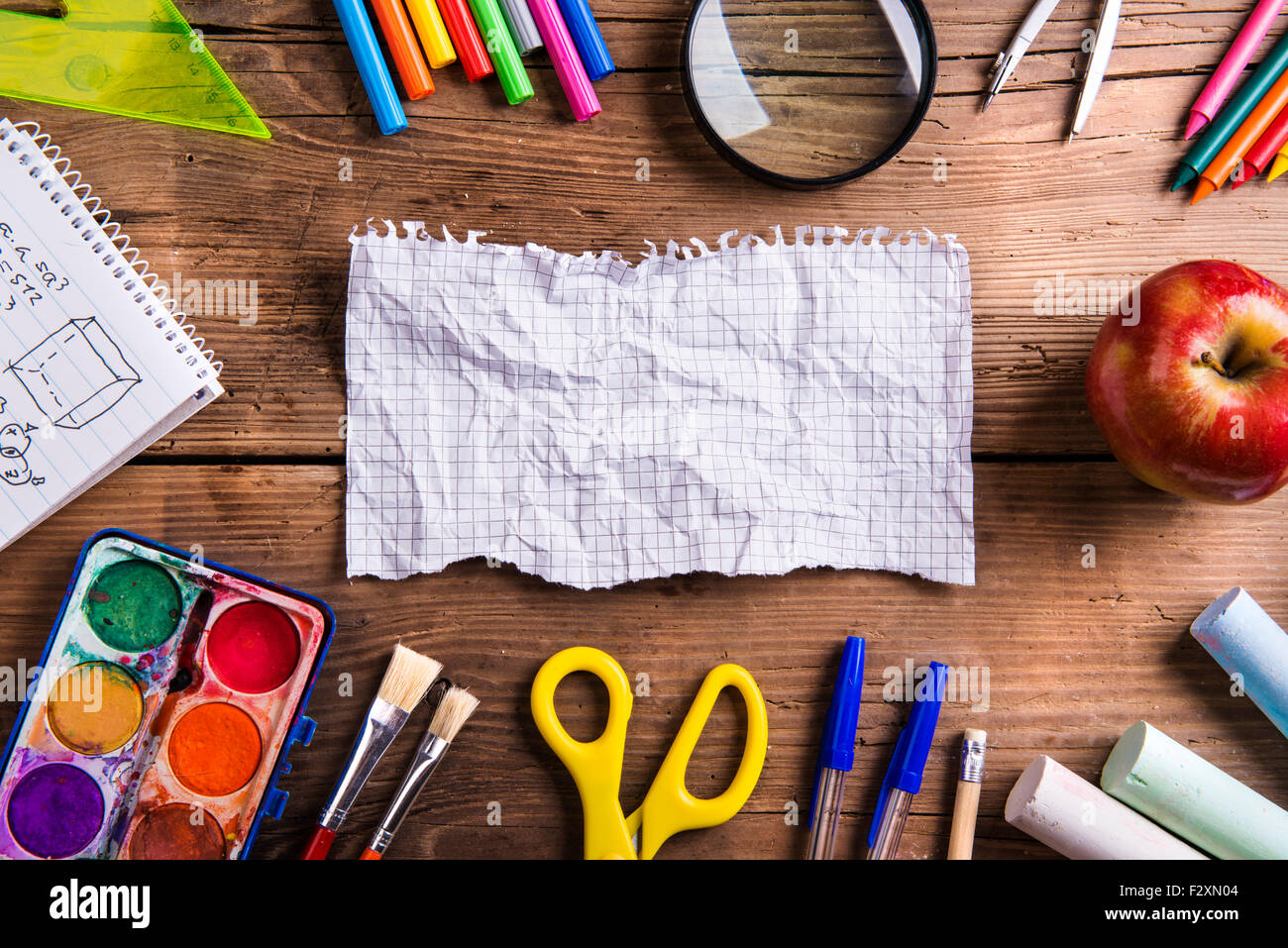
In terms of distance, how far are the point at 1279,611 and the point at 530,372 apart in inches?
28.8

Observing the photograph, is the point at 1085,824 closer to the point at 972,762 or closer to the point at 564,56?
the point at 972,762

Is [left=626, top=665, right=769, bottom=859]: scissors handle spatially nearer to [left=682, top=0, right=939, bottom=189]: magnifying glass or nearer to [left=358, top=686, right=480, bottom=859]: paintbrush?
[left=358, top=686, right=480, bottom=859]: paintbrush

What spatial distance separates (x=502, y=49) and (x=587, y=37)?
0.08 m

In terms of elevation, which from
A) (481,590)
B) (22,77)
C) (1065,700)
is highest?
(22,77)

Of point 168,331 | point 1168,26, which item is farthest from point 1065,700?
point 168,331

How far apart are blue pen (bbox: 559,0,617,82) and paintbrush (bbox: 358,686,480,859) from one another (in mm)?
580

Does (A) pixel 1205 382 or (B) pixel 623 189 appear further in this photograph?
(B) pixel 623 189

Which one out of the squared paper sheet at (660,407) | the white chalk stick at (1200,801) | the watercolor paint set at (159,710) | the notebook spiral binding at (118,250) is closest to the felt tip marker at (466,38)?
the squared paper sheet at (660,407)

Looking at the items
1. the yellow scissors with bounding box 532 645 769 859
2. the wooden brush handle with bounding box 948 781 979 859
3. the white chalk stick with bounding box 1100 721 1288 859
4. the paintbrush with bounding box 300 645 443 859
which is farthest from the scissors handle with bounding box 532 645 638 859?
the white chalk stick with bounding box 1100 721 1288 859

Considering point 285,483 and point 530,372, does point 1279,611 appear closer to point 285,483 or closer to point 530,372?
point 530,372

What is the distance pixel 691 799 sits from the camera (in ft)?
2.34

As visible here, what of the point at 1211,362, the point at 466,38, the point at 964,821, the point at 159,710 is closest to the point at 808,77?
the point at 466,38

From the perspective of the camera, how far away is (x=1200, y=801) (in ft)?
2.30

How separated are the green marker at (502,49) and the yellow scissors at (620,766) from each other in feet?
1.68
